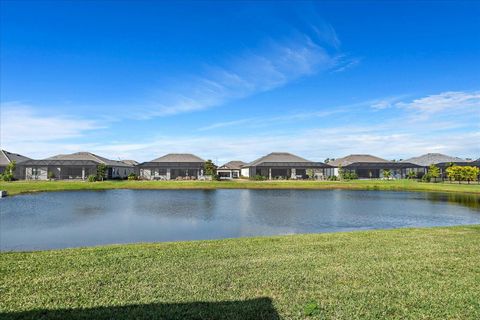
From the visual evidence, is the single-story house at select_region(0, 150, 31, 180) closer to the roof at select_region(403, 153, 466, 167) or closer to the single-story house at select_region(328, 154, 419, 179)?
the single-story house at select_region(328, 154, 419, 179)

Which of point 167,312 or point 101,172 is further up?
point 101,172

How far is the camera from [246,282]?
6.52 m

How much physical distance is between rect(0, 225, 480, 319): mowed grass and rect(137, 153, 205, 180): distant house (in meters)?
59.2

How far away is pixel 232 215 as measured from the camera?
2198 cm

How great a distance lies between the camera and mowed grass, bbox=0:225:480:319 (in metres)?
5.21

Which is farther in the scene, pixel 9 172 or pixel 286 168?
pixel 286 168

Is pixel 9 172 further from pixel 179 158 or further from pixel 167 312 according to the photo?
pixel 167 312

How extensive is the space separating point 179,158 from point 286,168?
2289 cm

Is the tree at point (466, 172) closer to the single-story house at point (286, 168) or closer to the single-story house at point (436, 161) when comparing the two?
the single-story house at point (436, 161)

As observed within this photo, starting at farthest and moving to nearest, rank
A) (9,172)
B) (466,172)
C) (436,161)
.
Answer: (436,161)
(9,172)
(466,172)

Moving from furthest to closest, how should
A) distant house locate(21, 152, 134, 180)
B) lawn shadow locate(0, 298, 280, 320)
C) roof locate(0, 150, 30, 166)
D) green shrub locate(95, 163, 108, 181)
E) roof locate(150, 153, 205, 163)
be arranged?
roof locate(150, 153, 205, 163), roof locate(0, 150, 30, 166), distant house locate(21, 152, 134, 180), green shrub locate(95, 163, 108, 181), lawn shadow locate(0, 298, 280, 320)

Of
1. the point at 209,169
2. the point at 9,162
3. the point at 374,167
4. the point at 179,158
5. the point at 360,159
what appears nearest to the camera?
the point at 209,169

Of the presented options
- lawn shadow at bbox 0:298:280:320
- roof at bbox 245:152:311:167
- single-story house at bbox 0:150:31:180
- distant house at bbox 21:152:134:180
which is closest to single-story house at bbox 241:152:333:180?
roof at bbox 245:152:311:167

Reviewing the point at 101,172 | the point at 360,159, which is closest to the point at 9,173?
the point at 101,172
